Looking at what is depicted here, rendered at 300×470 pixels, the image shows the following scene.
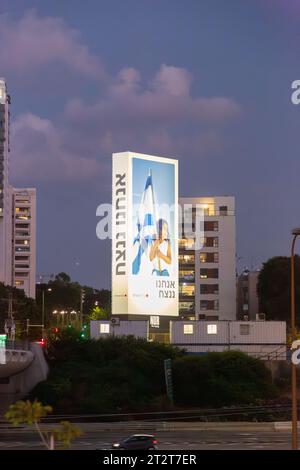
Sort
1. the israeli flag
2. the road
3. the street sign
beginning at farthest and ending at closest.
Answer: the israeli flag < the street sign < the road

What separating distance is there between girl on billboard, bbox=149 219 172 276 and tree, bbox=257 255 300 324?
1743 inches

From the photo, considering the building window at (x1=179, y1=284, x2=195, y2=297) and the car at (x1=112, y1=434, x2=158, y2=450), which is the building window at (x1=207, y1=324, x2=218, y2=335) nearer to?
the car at (x1=112, y1=434, x2=158, y2=450)

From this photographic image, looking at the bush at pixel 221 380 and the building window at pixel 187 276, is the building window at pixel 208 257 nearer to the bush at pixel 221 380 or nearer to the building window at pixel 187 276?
the building window at pixel 187 276

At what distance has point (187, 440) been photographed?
56969 millimetres

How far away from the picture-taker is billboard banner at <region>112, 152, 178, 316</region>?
94500mm

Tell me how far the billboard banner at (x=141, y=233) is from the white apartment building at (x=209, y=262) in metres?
55.1

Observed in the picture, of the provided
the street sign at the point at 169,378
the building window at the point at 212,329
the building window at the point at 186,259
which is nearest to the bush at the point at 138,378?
the street sign at the point at 169,378

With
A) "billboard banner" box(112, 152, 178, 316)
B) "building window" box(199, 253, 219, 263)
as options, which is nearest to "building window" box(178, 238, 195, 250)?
"building window" box(199, 253, 219, 263)

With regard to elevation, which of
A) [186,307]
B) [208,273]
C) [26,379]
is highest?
[208,273]

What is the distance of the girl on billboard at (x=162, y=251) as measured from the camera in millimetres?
96537

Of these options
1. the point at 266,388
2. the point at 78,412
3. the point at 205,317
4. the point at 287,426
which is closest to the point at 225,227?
the point at 205,317

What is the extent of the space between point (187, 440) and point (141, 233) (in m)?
40.4

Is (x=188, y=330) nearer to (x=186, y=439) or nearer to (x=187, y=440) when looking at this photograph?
(x=186, y=439)

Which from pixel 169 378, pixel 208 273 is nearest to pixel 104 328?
pixel 169 378
